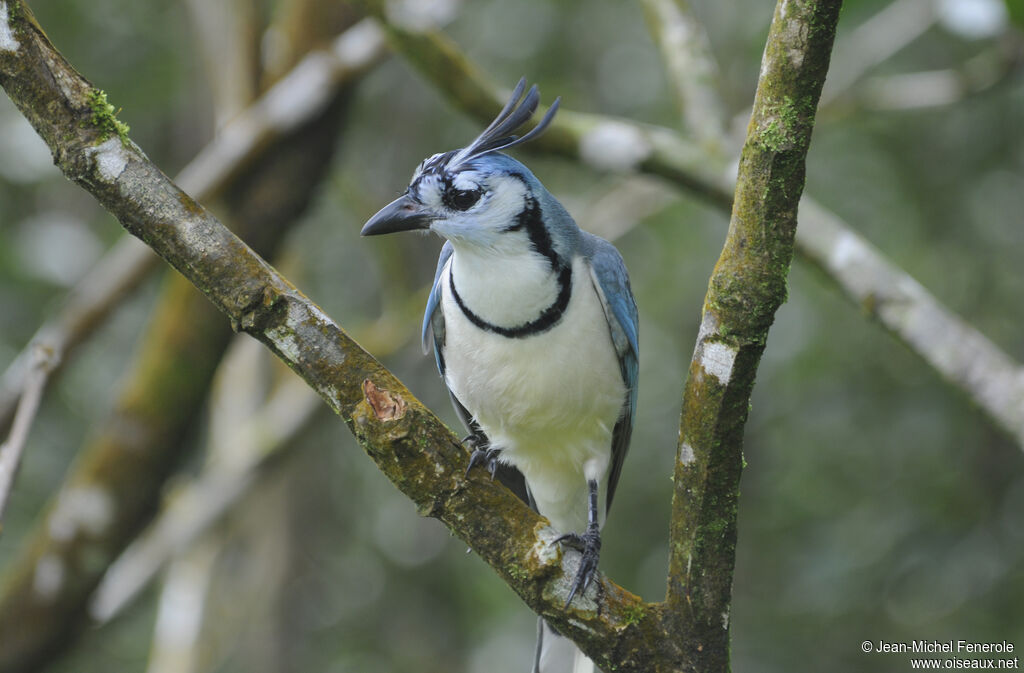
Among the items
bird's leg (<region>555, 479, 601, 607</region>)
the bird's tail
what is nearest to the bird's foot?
bird's leg (<region>555, 479, 601, 607</region>)

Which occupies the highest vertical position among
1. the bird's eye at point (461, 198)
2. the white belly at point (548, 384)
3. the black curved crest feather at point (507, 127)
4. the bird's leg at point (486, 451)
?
the black curved crest feather at point (507, 127)

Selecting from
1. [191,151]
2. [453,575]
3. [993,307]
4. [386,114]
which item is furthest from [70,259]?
[993,307]

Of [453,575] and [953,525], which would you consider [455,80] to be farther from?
[453,575]

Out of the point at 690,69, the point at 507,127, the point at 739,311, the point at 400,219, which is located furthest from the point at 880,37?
the point at 739,311

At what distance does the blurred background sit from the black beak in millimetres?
1122

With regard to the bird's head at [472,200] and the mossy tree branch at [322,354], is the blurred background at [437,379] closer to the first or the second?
the bird's head at [472,200]

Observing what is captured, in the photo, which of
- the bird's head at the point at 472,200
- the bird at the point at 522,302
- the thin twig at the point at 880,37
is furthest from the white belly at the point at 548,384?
the thin twig at the point at 880,37

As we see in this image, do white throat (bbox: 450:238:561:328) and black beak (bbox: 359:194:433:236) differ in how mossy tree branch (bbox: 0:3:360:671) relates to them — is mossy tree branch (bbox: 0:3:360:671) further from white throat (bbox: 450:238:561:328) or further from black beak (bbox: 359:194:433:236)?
white throat (bbox: 450:238:561:328)

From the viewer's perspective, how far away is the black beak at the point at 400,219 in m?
3.07

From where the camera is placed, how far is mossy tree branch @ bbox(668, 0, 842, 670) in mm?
1971

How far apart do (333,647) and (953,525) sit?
5.33m

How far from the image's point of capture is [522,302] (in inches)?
120

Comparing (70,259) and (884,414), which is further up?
(70,259)

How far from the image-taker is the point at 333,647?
8.08 meters
